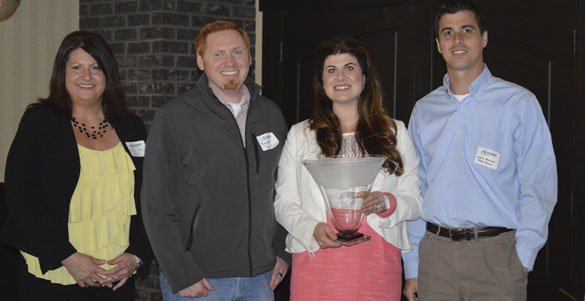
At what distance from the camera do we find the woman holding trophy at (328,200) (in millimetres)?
2922

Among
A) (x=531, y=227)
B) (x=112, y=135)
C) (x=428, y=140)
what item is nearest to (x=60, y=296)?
(x=112, y=135)

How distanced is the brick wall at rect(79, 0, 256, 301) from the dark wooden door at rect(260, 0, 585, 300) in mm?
705

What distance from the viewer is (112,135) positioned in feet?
10.5

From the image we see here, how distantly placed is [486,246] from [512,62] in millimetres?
1603

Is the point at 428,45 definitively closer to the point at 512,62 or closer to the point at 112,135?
the point at 512,62

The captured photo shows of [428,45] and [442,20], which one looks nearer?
[442,20]

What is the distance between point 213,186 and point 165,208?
0.69 ft

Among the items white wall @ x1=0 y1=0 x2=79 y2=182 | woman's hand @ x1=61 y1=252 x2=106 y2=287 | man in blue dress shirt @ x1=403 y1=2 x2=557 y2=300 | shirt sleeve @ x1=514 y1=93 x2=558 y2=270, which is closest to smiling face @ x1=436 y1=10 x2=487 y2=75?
man in blue dress shirt @ x1=403 y1=2 x2=557 y2=300

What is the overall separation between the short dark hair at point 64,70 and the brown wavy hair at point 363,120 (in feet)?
2.91

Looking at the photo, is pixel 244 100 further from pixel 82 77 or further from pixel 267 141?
pixel 82 77

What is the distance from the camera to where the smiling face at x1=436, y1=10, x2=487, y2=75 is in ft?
10.1

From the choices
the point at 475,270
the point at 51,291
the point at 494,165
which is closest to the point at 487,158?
the point at 494,165

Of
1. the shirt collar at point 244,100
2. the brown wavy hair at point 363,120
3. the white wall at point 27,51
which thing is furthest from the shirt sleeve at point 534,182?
the white wall at point 27,51

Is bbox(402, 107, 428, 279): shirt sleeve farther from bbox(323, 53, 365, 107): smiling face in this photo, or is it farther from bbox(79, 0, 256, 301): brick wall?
bbox(79, 0, 256, 301): brick wall
